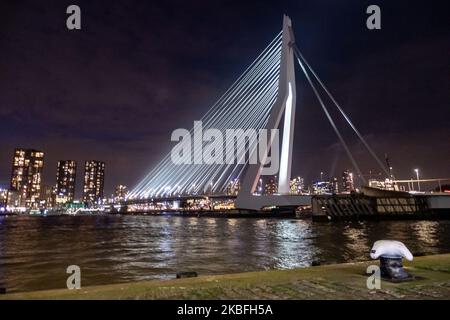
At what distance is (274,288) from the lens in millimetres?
4957

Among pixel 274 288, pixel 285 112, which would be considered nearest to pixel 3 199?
pixel 285 112

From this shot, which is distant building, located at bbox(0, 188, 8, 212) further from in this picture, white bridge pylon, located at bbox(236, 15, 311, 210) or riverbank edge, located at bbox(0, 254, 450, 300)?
riverbank edge, located at bbox(0, 254, 450, 300)

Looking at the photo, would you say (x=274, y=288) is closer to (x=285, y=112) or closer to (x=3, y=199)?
(x=285, y=112)

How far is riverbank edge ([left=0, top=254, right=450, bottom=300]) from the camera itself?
4.57m

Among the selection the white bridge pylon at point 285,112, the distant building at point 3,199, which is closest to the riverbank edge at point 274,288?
the white bridge pylon at point 285,112

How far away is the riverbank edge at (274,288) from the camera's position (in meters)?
4.57

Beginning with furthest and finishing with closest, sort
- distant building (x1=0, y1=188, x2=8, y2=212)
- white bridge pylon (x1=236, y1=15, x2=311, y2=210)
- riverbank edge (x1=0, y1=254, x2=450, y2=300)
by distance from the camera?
distant building (x1=0, y1=188, x2=8, y2=212)
white bridge pylon (x1=236, y1=15, x2=311, y2=210)
riverbank edge (x1=0, y1=254, x2=450, y2=300)

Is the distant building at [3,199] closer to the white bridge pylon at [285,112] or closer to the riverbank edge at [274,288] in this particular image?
the white bridge pylon at [285,112]

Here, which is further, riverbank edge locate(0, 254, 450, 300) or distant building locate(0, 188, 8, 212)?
distant building locate(0, 188, 8, 212)

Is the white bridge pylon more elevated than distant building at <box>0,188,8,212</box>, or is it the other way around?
the white bridge pylon

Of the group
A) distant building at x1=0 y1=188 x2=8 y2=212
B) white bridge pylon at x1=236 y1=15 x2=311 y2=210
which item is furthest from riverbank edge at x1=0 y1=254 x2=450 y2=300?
distant building at x1=0 y1=188 x2=8 y2=212
